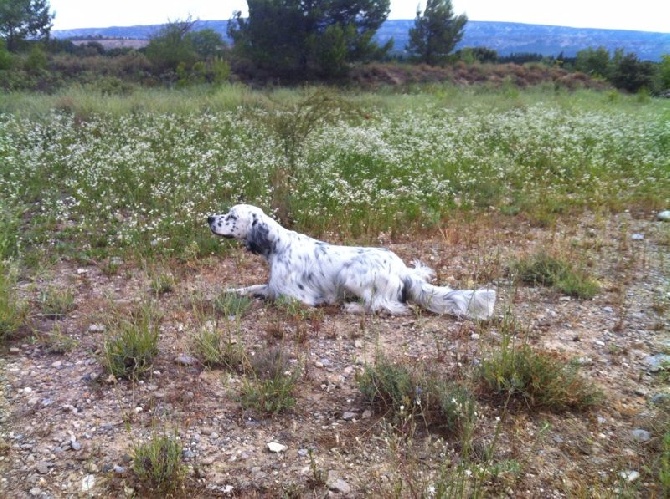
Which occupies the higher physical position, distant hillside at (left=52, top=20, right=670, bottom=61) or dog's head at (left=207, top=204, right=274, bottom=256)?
distant hillside at (left=52, top=20, right=670, bottom=61)

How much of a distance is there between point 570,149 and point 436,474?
31.0 feet

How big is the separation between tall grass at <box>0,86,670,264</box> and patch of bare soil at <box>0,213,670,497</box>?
1610 mm

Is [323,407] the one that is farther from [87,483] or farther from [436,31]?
[436,31]

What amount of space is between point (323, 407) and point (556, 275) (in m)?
3.07

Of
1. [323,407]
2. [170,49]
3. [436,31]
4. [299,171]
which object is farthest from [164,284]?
[436,31]

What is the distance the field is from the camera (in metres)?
3.26

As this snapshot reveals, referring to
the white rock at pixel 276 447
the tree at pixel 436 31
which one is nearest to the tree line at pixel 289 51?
the tree at pixel 436 31

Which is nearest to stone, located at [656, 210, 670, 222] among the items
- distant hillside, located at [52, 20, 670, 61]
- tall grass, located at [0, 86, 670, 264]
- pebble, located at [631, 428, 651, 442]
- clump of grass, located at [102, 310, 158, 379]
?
tall grass, located at [0, 86, 670, 264]

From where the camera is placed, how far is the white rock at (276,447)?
11.3 ft

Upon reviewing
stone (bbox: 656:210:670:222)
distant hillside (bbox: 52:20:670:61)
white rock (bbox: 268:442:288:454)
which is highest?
distant hillside (bbox: 52:20:670:61)

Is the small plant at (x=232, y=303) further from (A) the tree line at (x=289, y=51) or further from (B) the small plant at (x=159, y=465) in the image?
(A) the tree line at (x=289, y=51)

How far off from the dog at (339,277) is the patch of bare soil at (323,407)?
0.62ft

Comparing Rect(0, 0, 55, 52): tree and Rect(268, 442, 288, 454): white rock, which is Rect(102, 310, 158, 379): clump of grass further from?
Rect(0, 0, 55, 52): tree

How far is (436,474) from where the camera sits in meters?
3.12
